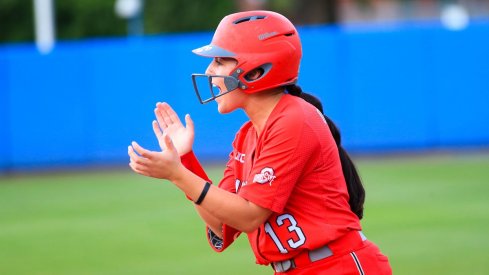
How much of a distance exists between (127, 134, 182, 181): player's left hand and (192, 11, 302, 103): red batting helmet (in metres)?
0.37

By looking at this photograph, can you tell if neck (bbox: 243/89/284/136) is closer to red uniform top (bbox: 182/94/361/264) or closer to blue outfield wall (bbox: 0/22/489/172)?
red uniform top (bbox: 182/94/361/264)

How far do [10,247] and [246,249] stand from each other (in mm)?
2503

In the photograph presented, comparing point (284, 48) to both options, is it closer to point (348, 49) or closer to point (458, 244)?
point (458, 244)

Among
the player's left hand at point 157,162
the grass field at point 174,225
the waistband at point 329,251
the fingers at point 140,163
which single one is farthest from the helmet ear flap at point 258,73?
the grass field at point 174,225

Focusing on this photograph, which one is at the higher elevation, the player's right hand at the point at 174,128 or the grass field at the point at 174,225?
the player's right hand at the point at 174,128

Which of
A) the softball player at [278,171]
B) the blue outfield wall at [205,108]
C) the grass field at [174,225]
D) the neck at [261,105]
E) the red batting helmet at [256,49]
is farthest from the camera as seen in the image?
the blue outfield wall at [205,108]

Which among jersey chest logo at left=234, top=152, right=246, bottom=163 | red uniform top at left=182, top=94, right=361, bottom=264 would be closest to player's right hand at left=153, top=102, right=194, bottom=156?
jersey chest logo at left=234, top=152, right=246, bottom=163

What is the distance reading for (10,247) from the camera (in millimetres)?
9609

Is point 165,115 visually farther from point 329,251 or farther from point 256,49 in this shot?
point 329,251

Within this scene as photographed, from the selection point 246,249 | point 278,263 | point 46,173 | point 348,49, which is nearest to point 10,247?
point 246,249

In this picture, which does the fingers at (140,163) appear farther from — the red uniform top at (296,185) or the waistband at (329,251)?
the waistband at (329,251)

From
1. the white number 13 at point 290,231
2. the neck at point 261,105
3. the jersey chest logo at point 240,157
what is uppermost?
the neck at point 261,105

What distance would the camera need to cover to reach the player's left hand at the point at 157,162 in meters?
3.70

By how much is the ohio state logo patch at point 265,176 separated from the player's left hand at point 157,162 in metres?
0.34
